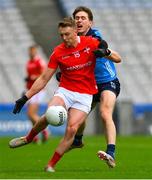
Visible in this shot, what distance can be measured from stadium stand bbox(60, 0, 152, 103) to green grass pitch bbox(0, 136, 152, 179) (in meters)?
9.95

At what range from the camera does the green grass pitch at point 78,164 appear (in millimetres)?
10250

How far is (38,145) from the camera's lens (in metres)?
19.2

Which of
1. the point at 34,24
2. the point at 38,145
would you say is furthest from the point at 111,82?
the point at 34,24

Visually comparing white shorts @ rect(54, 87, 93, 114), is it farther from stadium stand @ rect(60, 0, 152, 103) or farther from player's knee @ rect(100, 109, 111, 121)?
stadium stand @ rect(60, 0, 152, 103)

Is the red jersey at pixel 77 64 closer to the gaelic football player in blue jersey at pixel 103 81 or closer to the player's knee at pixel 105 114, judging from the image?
the gaelic football player in blue jersey at pixel 103 81

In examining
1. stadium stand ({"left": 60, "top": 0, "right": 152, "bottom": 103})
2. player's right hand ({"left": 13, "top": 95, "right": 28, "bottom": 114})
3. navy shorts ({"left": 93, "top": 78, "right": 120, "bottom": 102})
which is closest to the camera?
player's right hand ({"left": 13, "top": 95, "right": 28, "bottom": 114})

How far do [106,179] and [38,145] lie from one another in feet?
31.9

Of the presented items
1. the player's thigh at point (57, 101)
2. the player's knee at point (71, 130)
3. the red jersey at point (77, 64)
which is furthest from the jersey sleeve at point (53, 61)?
the player's knee at point (71, 130)

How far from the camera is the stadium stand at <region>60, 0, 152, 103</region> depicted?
1112 inches

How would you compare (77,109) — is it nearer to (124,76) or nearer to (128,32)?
(124,76)

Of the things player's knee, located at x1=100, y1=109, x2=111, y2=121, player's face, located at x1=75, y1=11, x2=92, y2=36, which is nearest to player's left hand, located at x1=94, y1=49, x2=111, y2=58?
player's face, located at x1=75, y1=11, x2=92, y2=36

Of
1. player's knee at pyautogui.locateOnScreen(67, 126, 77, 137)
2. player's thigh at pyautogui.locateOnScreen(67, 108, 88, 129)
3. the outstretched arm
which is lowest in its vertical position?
player's knee at pyautogui.locateOnScreen(67, 126, 77, 137)

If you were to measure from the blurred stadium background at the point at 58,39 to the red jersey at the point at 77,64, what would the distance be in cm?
1454

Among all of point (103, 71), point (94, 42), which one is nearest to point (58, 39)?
point (103, 71)
